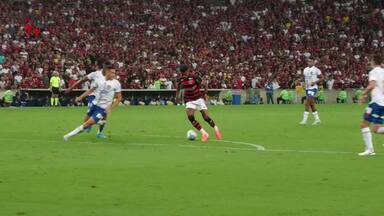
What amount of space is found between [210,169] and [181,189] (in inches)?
120

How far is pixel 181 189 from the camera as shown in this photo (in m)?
14.2

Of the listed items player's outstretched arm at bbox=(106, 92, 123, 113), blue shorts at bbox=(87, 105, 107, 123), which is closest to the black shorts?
player's outstretched arm at bbox=(106, 92, 123, 113)

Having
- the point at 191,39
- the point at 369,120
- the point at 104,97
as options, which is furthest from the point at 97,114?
the point at 191,39

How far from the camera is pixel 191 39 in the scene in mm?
69812

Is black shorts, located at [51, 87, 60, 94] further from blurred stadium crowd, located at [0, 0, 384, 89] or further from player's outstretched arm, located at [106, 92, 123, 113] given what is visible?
player's outstretched arm, located at [106, 92, 123, 113]

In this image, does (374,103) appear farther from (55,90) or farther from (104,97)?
(55,90)

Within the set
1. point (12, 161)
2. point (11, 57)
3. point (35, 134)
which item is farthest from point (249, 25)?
point (12, 161)

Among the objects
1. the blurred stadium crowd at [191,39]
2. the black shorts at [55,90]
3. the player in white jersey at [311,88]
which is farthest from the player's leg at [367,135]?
the blurred stadium crowd at [191,39]

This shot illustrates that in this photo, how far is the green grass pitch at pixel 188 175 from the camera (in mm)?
12297

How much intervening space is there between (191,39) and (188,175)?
177 ft

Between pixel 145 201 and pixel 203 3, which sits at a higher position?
pixel 203 3

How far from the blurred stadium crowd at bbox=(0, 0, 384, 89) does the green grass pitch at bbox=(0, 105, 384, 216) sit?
3341 centimetres

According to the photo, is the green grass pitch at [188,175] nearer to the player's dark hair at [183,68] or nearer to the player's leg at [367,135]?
the player's leg at [367,135]

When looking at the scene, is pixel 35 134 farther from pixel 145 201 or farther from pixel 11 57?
pixel 11 57
